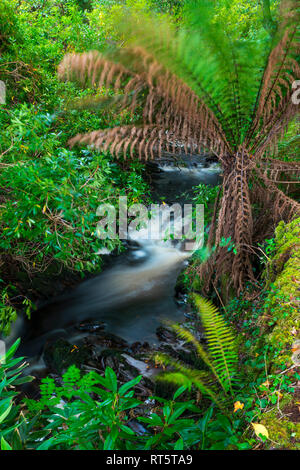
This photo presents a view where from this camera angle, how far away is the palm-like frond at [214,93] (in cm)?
171

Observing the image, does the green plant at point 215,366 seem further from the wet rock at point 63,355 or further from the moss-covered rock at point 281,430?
the wet rock at point 63,355

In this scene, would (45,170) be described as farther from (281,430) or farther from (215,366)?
(281,430)

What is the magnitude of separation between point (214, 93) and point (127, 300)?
2.57 meters

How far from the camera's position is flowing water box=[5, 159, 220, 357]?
120 inches

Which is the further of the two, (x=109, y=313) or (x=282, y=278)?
(x=109, y=313)

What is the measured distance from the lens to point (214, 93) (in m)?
1.83

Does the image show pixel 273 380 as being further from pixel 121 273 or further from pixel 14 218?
pixel 121 273

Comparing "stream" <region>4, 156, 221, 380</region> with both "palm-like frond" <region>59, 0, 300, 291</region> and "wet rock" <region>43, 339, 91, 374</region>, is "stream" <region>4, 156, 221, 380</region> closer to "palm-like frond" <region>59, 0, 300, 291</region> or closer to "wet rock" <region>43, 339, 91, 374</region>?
"wet rock" <region>43, 339, 91, 374</region>

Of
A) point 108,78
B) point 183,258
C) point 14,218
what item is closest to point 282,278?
point 108,78

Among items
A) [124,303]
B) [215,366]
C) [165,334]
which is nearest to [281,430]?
[215,366]

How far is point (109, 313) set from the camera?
131 inches

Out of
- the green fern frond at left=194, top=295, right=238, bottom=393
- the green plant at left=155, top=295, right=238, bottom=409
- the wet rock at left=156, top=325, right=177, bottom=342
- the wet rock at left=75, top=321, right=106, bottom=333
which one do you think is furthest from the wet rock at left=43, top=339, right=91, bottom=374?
the green fern frond at left=194, top=295, right=238, bottom=393

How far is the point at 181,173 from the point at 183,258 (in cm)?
198

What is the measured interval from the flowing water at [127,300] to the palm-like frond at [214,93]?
4.41 feet
